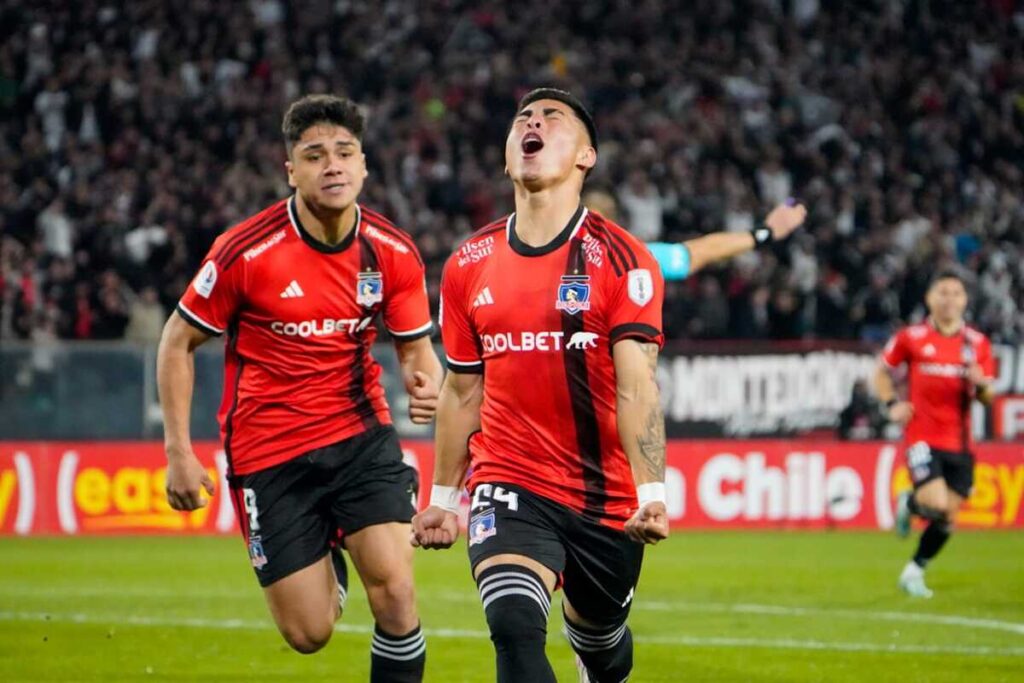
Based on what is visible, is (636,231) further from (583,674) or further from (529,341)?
(529,341)

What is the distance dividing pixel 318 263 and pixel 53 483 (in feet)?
41.0

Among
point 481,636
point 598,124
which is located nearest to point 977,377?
point 481,636

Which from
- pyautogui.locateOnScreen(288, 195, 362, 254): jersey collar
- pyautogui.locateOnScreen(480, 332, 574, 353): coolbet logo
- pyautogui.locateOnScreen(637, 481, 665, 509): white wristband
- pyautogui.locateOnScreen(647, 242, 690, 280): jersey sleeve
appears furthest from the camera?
pyautogui.locateOnScreen(647, 242, 690, 280): jersey sleeve

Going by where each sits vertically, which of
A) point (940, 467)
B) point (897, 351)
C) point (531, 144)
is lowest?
point (940, 467)

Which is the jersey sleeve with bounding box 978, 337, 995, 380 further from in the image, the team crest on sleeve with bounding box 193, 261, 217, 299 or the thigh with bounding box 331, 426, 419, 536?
the team crest on sleeve with bounding box 193, 261, 217, 299

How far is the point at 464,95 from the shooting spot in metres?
25.4

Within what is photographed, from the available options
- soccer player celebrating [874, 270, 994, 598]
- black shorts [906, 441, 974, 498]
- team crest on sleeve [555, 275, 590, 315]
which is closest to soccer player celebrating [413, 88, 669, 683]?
team crest on sleeve [555, 275, 590, 315]

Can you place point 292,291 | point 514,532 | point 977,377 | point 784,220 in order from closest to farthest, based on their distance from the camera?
point 514,532
point 292,291
point 784,220
point 977,377

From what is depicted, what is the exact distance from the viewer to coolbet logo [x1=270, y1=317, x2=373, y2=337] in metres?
7.36

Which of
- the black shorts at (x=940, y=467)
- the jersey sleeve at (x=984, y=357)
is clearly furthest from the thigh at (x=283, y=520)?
the jersey sleeve at (x=984, y=357)

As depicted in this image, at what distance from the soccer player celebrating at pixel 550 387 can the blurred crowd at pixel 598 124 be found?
13800 mm

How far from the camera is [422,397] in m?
7.22

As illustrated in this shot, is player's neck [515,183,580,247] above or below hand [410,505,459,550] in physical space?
above

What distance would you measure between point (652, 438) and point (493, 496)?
2.15 feet
